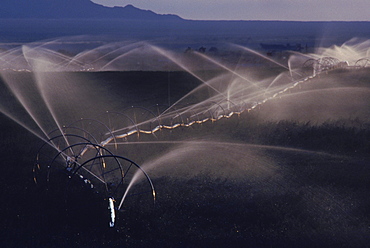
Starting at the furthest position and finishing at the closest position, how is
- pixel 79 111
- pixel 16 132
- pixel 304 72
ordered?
1. pixel 304 72
2. pixel 79 111
3. pixel 16 132

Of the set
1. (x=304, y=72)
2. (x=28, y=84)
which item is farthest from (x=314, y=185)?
(x=304, y=72)

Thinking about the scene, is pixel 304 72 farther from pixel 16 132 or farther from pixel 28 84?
pixel 16 132

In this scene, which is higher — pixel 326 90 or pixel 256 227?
pixel 326 90

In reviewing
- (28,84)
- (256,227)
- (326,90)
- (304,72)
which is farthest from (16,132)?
(304,72)

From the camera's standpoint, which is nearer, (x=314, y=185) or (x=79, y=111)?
(x=314, y=185)

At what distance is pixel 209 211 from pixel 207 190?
1.04 meters

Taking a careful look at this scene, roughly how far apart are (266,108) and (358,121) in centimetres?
390

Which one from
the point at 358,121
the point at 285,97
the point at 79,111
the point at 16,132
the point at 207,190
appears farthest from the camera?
the point at 285,97

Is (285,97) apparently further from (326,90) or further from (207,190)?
(207,190)

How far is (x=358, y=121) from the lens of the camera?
1513cm

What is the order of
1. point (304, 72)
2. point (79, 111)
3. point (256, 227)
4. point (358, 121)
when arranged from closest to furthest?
point (256, 227) → point (358, 121) → point (79, 111) → point (304, 72)

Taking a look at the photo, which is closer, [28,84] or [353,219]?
[353,219]

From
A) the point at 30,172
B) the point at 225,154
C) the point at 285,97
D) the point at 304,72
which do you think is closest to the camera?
the point at 30,172

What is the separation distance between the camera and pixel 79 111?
669 inches
